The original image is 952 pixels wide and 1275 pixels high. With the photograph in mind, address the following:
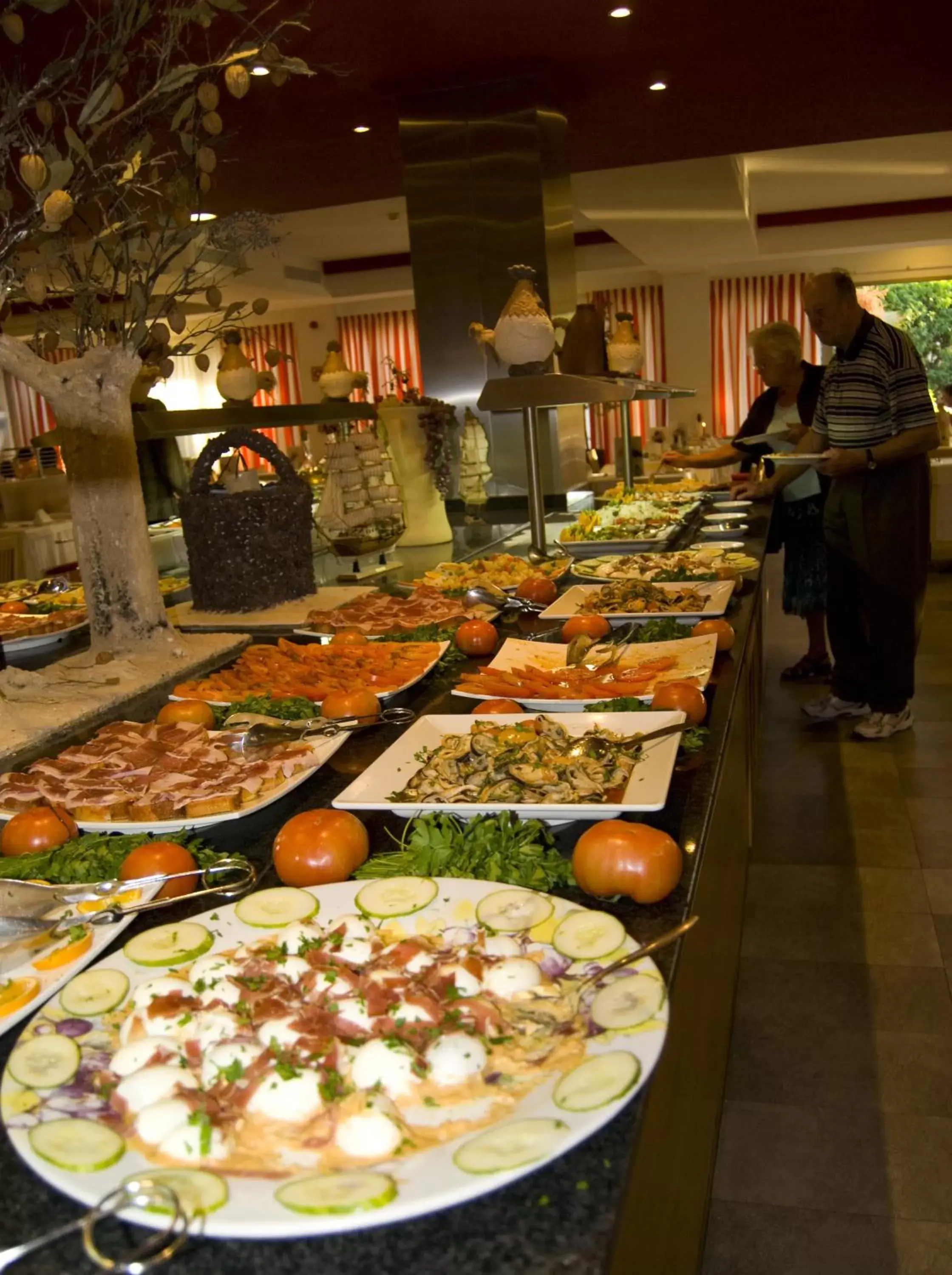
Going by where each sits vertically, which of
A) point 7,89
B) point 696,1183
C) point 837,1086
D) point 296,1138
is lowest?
point 837,1086

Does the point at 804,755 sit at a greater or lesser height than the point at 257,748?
lesser

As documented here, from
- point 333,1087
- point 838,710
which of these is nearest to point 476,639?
point 333,1087

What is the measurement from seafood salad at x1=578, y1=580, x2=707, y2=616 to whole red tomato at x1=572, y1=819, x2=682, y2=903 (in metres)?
1.36

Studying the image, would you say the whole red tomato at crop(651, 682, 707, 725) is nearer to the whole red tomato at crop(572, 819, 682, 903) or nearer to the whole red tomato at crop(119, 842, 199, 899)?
the whole red tomato at crop(572, 819, 682, 903)

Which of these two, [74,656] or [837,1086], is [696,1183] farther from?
[74,656]

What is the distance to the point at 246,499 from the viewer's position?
2.68 meters

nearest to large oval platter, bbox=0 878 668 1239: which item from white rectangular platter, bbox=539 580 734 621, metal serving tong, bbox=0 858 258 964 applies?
metal serving tong, bbox=0 858 258 964

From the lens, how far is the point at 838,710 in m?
4.95

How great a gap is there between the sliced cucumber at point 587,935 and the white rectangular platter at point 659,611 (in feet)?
4.72

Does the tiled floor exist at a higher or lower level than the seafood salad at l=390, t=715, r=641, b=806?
lower

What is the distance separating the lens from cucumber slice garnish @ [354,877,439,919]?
1.10m

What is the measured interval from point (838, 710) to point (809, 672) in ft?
2.76

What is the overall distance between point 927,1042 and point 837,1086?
28 cm

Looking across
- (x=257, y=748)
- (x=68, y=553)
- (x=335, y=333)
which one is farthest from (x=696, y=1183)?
(x=335, y=333)
